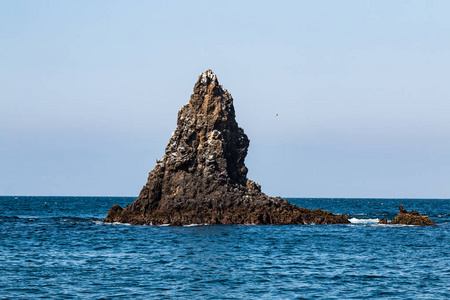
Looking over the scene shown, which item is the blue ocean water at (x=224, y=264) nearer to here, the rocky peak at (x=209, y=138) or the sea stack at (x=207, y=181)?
the sea stack at (x=207, y=181)

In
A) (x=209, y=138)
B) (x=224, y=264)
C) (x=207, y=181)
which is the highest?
(x=209, y=138)

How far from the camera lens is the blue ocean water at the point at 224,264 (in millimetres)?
31359

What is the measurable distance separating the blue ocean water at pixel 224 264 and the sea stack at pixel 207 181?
5.50m

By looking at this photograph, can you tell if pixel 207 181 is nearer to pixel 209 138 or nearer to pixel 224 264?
pixel 209 138

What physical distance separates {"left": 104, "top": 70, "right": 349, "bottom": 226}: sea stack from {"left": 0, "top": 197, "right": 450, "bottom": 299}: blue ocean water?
5.50 meters

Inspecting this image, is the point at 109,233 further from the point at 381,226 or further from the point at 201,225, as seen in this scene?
the point at 381,226

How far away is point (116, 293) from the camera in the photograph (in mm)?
30516

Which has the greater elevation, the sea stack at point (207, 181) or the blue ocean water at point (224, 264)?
the sea stack at point (207, 181)

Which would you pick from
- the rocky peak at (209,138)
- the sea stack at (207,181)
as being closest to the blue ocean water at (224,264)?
the sea stack at (207,181)

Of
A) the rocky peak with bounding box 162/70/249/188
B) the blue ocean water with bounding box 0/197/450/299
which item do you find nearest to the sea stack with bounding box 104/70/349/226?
the rocky peak with bounding box 162/70/249/188

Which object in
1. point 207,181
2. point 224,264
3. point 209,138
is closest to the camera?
point 224,264

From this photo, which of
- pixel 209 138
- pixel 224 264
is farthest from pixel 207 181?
pixel 224 264

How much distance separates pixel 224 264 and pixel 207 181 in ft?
101

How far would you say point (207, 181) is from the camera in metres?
70.6
